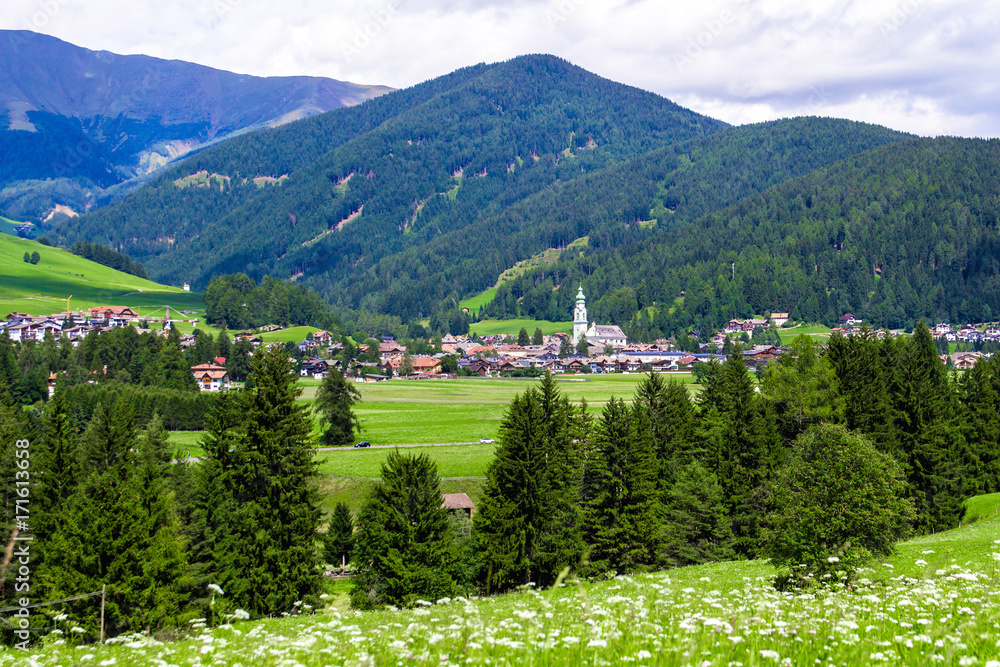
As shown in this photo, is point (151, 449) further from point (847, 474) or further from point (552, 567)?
point (847, 474)

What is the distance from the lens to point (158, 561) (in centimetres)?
2764

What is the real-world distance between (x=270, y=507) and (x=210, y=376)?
123m

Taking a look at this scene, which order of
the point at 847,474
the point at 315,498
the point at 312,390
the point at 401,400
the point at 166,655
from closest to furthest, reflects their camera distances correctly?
1. the point at 166,655
2. the point at 847,474
3. the point at 315,498
4. the point at 401,400
5. the point at 312,390

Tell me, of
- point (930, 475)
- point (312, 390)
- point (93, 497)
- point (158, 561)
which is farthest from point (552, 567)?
point (312, 390)

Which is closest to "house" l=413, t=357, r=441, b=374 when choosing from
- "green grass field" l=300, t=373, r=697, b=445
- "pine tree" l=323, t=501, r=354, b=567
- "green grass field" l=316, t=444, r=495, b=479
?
"green grass field" l=300, t=373, r=697, b=445

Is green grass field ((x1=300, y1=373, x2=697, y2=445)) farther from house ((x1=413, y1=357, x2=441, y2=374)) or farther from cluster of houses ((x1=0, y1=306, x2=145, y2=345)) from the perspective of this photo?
cluster of houses ((x1=0, y1=306, x2=145, y2=345))

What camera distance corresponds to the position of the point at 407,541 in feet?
112

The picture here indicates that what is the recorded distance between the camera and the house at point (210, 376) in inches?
5610

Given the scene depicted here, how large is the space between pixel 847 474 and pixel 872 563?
3.33m

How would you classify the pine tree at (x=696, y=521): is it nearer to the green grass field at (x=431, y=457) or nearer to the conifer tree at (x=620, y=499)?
the conifer tree at (x=620, y=499)

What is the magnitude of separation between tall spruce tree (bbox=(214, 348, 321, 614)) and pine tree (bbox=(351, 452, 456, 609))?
3.86m

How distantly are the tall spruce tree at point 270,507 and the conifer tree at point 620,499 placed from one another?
1630 cm

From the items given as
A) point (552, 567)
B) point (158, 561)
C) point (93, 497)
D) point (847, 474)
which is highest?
point (847, 474)

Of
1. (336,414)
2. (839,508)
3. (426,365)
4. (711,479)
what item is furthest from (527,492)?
(426,365)
